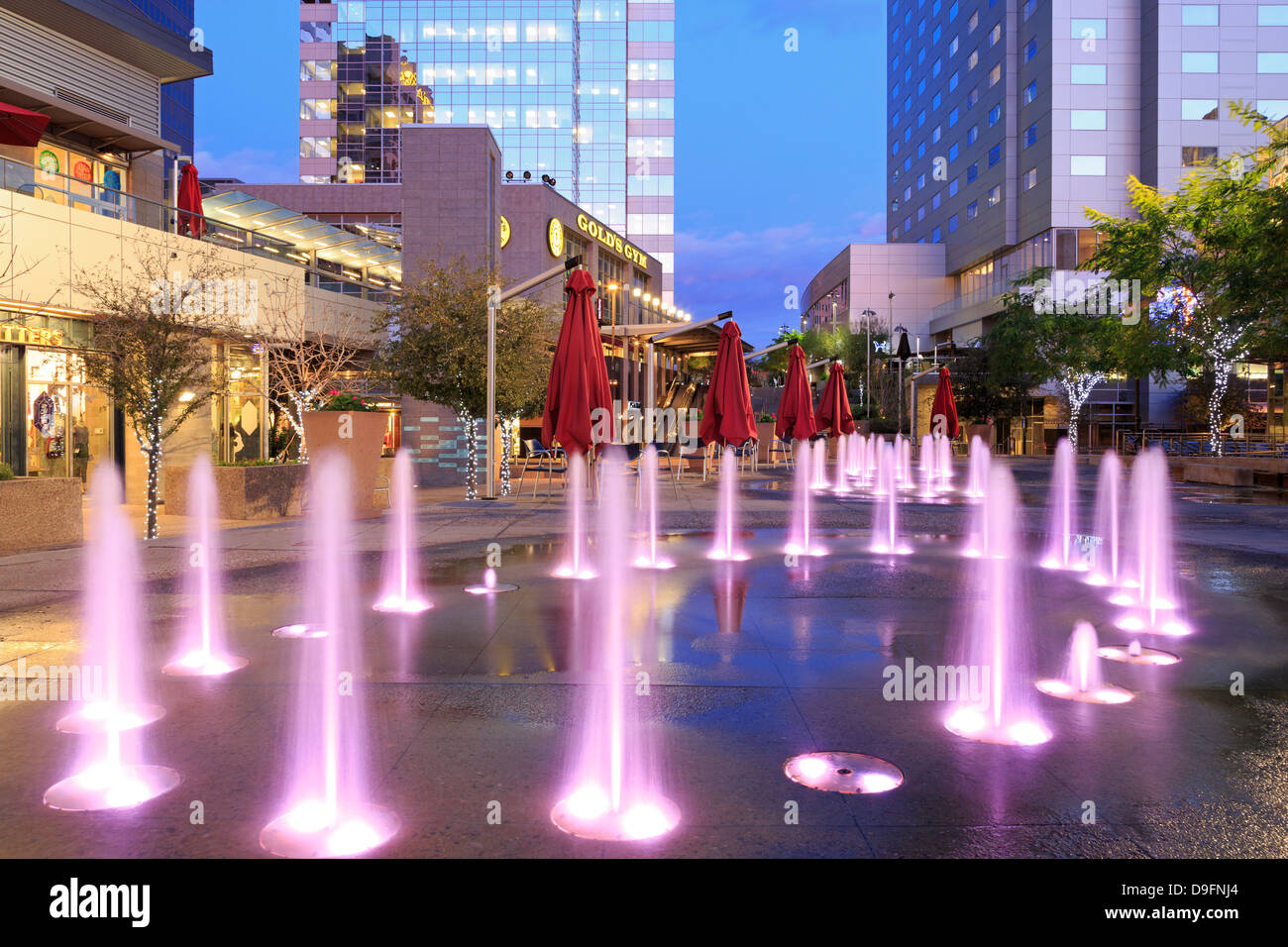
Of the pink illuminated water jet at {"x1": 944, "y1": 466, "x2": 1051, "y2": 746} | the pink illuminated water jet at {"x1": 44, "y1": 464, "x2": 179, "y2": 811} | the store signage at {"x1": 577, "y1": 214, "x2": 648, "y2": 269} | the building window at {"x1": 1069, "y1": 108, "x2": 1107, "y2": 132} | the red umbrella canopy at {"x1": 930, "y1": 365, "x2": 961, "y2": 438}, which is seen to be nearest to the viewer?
the pink illuminated water jet at {"x1": 44, "y1": 464, "x2": 179, "y2": 811}

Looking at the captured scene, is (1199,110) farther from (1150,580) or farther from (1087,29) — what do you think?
(1150,580)

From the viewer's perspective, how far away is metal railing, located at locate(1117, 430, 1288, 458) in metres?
29.0

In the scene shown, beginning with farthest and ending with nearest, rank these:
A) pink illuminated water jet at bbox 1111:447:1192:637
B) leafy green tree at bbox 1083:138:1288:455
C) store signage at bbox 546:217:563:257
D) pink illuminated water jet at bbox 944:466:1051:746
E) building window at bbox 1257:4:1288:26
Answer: building window at bbox 1257:4:1288:26 < store signage at bbox 546:217:563:257 < leafy green tree at bbox 1083:138:1288:455 < pink illuminated water jet at bbox 1111:447:1192:637 < pink illuminated water jet at bbox 944:466:1051:746

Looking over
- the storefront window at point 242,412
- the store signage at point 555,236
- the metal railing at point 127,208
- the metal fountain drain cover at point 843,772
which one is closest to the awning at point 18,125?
the metal railing at point 127,208

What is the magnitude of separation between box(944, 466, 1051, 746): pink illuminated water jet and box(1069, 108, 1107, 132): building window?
51.8 meters

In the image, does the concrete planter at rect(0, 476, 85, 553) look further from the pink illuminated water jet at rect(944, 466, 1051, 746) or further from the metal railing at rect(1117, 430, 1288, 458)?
the metal railing at rect(1117, 430, 1288, 458)

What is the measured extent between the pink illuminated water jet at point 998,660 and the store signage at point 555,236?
31.3 m

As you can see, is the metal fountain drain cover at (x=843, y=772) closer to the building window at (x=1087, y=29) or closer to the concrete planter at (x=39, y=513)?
the concrete planter at (x=39, y=513)

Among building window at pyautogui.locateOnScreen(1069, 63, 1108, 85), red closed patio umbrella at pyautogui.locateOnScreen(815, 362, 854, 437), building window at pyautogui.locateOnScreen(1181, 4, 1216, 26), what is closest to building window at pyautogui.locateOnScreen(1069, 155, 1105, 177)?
building window at pyautogui.locateOnScreen(1069, 63, 1108, 85)

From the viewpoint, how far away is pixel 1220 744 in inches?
144

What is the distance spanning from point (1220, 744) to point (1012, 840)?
1.56 metres

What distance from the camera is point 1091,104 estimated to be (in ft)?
162

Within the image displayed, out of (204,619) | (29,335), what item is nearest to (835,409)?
(29,335)

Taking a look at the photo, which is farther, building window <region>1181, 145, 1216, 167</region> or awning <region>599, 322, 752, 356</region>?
building window <region>1181, 145, 1216, 167</region>
